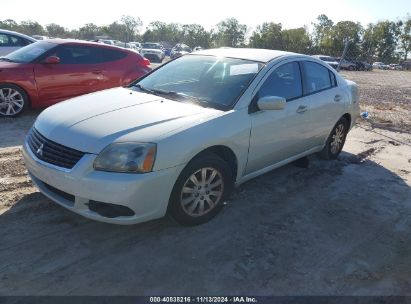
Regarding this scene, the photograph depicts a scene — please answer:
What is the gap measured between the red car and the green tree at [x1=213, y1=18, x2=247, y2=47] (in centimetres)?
7861

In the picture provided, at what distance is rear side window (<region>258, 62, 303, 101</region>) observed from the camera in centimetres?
436

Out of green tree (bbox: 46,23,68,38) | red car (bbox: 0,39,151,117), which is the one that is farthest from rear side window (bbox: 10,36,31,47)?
green tree (bbox: 46,23,68,38)

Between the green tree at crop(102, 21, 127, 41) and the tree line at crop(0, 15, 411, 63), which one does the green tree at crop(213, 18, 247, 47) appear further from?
the green tree at crop(102, 21, 127, 41)

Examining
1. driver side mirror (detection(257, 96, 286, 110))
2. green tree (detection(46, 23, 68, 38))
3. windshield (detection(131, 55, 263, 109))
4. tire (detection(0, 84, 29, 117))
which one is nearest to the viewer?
driver side mirror (detection(257, 96, 286, 110))

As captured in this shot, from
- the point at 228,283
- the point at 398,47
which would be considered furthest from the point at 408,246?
the point at 398,47

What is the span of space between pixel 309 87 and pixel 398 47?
3458 inches

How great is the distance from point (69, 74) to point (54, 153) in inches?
187

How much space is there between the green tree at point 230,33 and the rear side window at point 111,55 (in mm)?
78340

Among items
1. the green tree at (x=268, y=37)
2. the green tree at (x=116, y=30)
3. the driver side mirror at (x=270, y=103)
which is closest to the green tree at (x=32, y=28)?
the green tree at (x=116, y=30)

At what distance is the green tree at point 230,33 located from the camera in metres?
87.4

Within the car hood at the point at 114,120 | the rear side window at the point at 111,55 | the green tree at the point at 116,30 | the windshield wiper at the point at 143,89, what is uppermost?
the green tree at the point at 116,30

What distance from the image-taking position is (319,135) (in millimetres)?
5430

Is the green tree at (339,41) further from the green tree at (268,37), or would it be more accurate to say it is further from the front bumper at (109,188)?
the front bumper at (109,188)

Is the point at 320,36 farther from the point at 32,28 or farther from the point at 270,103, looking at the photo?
the point at 270,103
